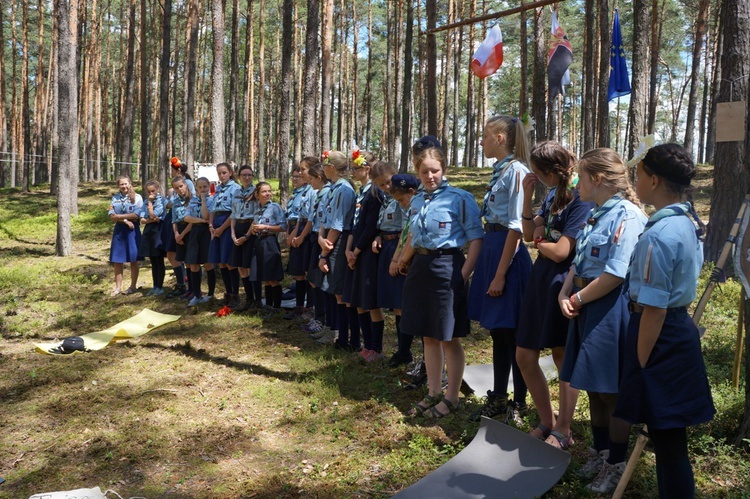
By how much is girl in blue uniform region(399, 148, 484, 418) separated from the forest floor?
1.57 feet

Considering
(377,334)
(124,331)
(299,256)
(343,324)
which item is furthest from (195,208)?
(377,334)

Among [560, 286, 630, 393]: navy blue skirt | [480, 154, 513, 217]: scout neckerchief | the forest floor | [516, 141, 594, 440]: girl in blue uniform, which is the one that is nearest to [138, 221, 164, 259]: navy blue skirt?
the forest floor

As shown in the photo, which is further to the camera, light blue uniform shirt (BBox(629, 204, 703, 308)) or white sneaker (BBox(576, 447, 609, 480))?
white sneaker (BBox(576, 447, 609, 480))

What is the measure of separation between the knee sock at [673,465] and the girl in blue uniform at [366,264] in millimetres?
3631

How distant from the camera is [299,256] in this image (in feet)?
26.6

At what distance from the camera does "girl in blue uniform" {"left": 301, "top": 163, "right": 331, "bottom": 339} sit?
739 cm

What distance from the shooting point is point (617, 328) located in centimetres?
341

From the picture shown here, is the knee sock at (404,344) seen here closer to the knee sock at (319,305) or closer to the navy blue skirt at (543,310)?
the knee sock at (319,305)

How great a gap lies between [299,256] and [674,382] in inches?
228

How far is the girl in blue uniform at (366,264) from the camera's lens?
6311 millimetres

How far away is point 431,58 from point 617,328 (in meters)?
8.73

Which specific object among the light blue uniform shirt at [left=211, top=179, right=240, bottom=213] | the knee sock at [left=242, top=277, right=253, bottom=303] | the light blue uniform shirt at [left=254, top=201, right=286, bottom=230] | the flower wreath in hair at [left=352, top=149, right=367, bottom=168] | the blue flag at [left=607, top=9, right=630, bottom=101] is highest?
the blue flag at [left=607, top=9, right=630, bottom=101]

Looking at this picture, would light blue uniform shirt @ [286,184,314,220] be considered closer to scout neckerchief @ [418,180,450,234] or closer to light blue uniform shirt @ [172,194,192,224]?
light blue uniform shirt @ [172,194,192,224]

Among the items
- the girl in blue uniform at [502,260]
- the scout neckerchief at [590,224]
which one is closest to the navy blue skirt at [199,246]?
the girl in blue uniform at [502,260]
